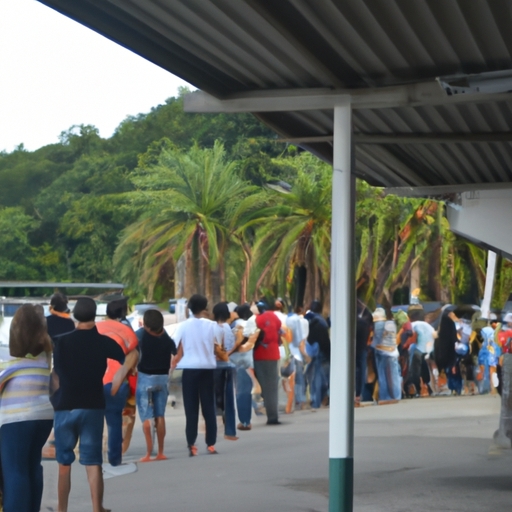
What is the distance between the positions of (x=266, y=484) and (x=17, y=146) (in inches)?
3402

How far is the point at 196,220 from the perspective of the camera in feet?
149

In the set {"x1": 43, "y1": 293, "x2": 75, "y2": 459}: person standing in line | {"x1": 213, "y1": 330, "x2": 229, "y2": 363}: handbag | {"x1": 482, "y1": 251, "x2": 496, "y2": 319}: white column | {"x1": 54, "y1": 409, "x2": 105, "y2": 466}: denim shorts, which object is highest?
{"x1": 482, "y1": 251, "x2": 496, "y2": 319}: white column

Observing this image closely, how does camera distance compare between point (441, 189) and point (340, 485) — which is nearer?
point (340, 485)

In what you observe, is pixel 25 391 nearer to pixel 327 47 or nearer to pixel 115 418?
pixel 327 47

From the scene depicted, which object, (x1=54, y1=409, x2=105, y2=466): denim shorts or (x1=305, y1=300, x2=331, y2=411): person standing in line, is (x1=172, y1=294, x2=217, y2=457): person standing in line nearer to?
(x1=54, y1=409, x2=105, y2=466): denim shorts

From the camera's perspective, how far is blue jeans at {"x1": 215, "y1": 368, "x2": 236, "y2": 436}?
14219 mm

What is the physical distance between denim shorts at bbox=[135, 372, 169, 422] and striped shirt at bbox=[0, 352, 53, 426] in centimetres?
455

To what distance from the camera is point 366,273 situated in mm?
38438

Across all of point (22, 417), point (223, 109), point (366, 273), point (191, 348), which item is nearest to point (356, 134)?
point (223, 109)

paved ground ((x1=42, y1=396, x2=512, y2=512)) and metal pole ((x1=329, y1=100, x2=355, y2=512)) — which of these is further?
paved ground ((x1=42, y1=396, x2=512, y2=512))

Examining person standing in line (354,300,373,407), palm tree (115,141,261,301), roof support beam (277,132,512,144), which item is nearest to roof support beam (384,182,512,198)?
roof support beam (277,132,512,144)

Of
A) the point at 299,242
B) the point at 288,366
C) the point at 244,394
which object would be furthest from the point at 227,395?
the point at 299,242

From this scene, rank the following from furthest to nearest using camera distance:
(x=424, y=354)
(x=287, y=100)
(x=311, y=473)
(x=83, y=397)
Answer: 1. (x=424, y=354)
2. (x=311, y=473)
3. (x=83, y=397)
4. (x=287, y=100)

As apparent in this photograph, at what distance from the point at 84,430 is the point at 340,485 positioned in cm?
203
